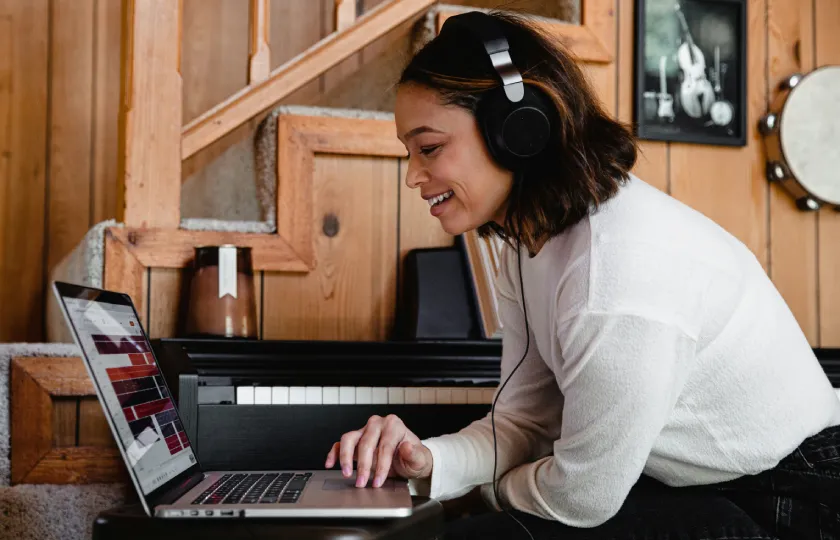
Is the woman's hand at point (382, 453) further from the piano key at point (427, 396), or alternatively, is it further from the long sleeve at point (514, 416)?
the piano key at point (427, 396)

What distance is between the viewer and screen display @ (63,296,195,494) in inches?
32.2

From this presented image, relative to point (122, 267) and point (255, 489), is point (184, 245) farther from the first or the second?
point (255, 489)

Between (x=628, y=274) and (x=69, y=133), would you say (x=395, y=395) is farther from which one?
(x=69, y=133)

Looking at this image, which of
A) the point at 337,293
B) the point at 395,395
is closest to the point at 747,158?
the point at 337,293

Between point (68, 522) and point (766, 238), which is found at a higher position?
point (766, 238)

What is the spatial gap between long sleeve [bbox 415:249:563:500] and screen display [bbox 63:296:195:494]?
0.36 m

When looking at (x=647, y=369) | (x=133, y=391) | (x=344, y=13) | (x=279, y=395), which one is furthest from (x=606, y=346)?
(x=344, y=13)

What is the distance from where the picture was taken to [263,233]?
5.87 ft

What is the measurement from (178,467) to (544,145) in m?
0.57

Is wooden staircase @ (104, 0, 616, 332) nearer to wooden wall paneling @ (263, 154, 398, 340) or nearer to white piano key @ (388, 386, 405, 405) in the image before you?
wooden wall paneling @ (263, 154, 398, 340)

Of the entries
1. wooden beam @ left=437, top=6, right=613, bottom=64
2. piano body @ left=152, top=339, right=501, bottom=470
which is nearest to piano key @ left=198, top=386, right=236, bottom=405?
piano body @ left=152, top=339, right=501, bottom=470

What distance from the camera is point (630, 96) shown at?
205cm

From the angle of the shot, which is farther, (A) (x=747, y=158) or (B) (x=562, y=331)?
(A) (x=747, y=158)

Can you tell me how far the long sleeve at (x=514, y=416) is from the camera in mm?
1151
